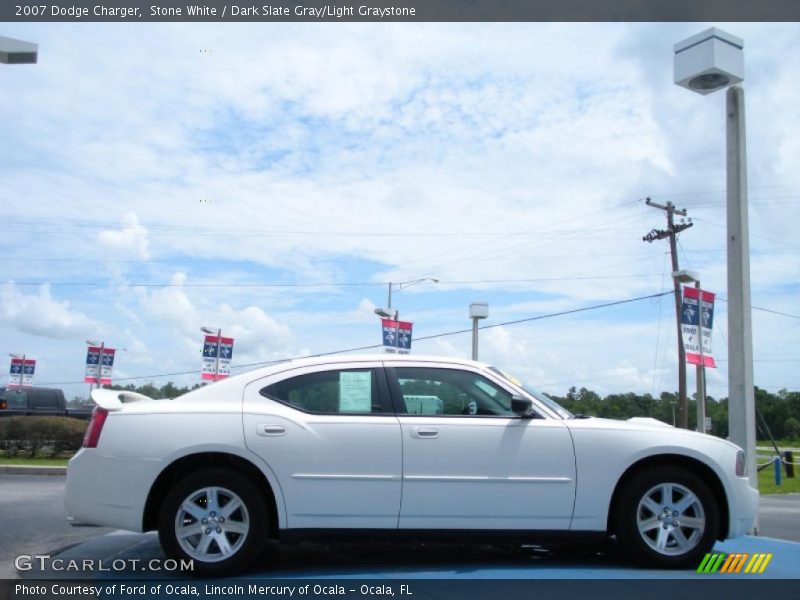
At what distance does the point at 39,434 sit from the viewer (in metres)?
19.2

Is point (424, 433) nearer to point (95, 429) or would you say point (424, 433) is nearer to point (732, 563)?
point (95, 429)

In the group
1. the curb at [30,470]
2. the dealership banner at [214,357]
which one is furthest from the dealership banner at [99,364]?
the curb at [30,470]

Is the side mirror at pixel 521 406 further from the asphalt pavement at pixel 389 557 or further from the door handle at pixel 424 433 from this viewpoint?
the asphalt pavement at pixel 389 557

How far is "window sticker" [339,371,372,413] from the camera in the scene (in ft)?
18.5

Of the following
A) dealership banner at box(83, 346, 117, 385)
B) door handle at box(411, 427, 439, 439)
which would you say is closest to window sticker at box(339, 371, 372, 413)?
door handle at box(411, 427, 439, 439)

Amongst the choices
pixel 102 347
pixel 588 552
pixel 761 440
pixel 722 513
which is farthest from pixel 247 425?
pixel 761 440

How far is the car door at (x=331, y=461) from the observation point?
5379mm

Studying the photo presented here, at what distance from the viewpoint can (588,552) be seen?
6.22 meters

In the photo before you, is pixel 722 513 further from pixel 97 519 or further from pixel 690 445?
pixel 97 519

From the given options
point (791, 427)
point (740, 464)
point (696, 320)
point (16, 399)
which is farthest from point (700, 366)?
point (791, 427)

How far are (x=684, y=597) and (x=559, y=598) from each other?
30.7 inches

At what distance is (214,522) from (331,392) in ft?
3.79

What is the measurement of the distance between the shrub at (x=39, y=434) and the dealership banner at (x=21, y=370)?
18.8 meters

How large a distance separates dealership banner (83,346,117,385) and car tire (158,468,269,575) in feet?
70.1
